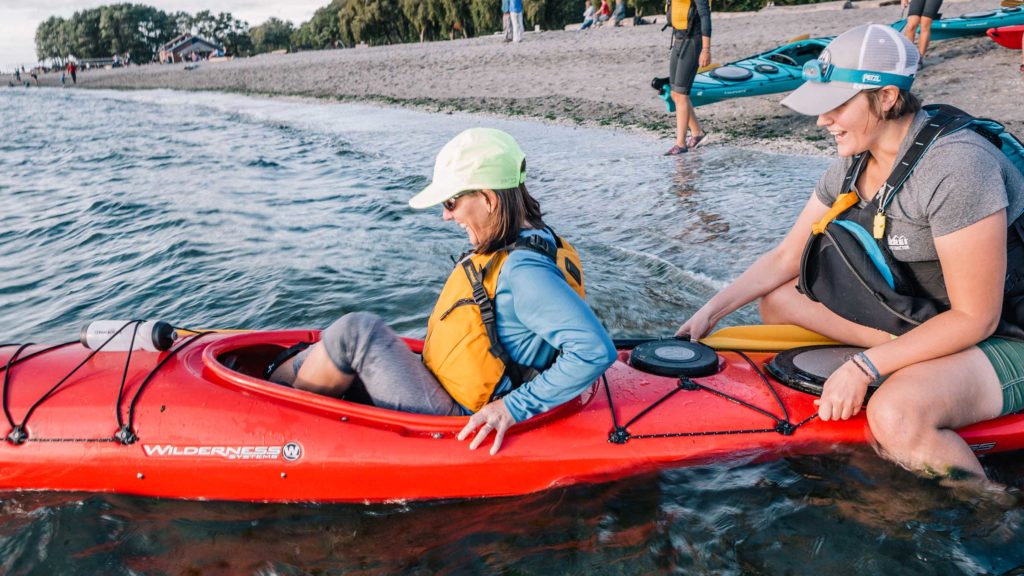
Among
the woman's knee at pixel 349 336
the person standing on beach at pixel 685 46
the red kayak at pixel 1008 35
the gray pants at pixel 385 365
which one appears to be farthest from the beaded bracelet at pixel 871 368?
the red kayak at pixel 1008 35

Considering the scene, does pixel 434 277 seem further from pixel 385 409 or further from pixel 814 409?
pixel 814 409

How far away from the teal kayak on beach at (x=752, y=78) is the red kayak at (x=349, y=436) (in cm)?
722

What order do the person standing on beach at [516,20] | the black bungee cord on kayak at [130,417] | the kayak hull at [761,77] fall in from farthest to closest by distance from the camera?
the person standing on beach at [516,20], the kayak hull at [761,77], the black bungee cord on kayak at [130,417]

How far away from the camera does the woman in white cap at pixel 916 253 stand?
245 centimetres

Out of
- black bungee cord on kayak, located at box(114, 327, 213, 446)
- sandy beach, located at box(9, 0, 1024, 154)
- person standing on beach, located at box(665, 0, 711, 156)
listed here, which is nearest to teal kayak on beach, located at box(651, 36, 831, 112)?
person standing on beach, located at box(665, 0, 711, 156)

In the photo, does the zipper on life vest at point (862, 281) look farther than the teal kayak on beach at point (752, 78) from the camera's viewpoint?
No

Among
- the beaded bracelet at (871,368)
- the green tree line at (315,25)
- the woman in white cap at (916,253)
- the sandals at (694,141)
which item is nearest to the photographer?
the woman in white cap at (916,253)

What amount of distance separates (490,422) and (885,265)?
1644mm

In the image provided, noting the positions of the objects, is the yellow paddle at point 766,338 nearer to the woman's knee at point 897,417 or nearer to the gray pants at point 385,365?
the woman's knee at point 897,417

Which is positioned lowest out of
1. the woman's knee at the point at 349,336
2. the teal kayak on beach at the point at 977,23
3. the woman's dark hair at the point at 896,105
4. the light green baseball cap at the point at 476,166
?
the woman's knee at the point at 349,336

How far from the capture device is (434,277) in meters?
6.17

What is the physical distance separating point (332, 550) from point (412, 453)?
497 mm

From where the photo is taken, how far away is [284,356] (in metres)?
3.48

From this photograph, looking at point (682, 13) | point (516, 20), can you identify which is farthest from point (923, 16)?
point (516, 20)
